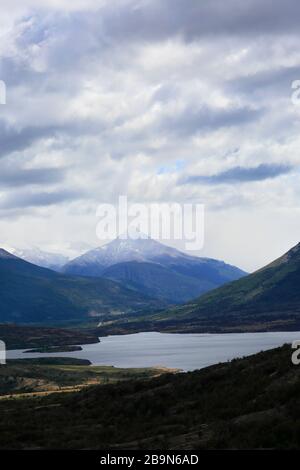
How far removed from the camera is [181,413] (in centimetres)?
5541

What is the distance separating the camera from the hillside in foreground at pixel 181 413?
40.4 meters

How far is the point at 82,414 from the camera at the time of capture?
2466 inches

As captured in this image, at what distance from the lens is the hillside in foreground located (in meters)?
40.4

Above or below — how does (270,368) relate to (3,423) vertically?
above

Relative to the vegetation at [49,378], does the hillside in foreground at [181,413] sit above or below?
above

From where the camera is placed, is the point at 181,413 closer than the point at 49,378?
Yes

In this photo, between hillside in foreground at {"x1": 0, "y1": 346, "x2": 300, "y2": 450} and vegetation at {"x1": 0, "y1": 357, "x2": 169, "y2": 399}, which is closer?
hillside in foreground at {"x1": 0, "y1": 346, "x2": 300, "y2": 450}

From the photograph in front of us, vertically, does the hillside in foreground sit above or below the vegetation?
above

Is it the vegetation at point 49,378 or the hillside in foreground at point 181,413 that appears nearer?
the hillside in foreground at point 181,413

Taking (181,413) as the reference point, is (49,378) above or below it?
below
